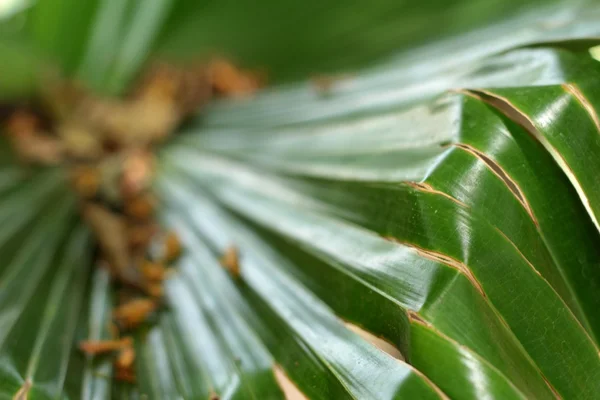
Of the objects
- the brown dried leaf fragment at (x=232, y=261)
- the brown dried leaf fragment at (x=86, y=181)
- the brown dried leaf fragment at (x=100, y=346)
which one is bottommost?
the brown dried leaf fragment at (x=100, y=346)

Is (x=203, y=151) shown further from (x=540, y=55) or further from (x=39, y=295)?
(x=540, y=55)

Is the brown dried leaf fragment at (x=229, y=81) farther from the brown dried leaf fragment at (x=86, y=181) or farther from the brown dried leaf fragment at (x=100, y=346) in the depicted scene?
the brown dried leaf fragment at (x=100, y=346)

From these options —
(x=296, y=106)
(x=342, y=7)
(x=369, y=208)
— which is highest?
(x=342, y=7)

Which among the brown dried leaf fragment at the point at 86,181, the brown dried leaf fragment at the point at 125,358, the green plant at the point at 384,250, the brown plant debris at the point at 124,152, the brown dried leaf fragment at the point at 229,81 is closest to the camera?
the green plant at the point at 384,250

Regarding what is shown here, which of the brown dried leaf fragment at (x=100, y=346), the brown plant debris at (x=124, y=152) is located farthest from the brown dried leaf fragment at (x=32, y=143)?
the brown dried leaf fragment at (x=100, y=346)

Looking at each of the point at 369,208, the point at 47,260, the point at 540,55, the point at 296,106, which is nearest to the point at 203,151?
the point at 296,106

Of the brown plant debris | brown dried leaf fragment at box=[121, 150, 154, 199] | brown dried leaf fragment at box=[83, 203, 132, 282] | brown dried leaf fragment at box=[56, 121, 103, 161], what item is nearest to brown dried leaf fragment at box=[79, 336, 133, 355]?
the brown plant debris

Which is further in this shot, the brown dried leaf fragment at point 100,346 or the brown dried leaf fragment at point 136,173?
the brown dried leaf fragment at point 136,173

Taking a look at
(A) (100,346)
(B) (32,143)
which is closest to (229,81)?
(B) (32,143)
